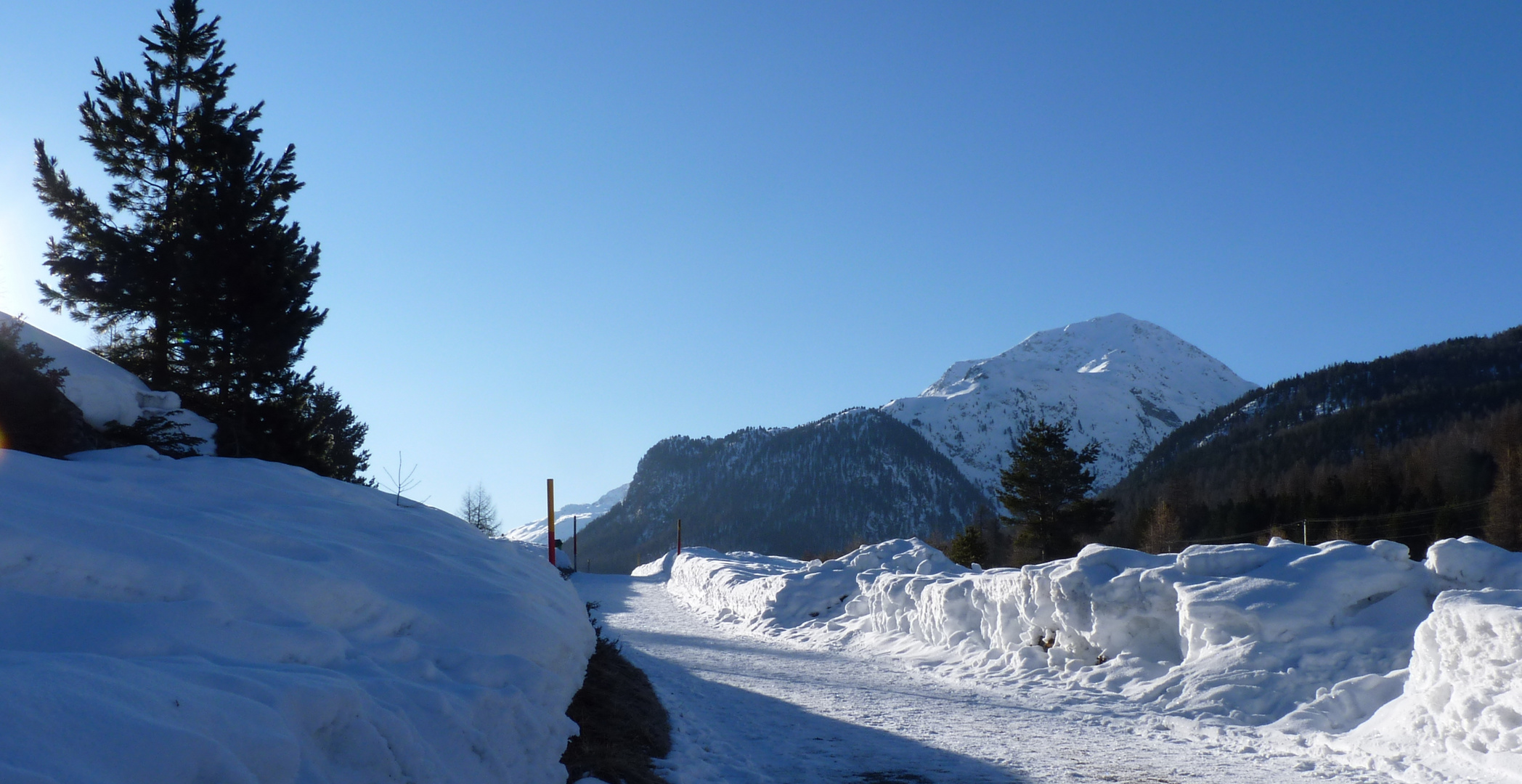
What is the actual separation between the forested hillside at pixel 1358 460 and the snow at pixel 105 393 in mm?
31012

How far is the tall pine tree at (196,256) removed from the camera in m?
14.9

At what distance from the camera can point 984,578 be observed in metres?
14.6

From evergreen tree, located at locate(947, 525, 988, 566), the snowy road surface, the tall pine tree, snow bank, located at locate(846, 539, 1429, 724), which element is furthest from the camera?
evergreen tree, located at locate(947, 525, 988, 566)

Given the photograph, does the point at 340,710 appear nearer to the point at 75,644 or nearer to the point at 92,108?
the point at 75,644

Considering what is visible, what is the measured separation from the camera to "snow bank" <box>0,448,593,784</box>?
2.97m

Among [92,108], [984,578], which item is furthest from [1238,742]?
[92,108]

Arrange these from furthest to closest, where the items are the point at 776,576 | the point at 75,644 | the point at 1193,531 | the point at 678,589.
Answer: the point at 1193,531 < the point at 678,589 < the point at 776,576 < the point at 75,644

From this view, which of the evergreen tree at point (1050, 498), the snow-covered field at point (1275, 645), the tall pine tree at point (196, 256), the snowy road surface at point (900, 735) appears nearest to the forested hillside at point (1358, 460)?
the evergreen tree at point (1050, 498)

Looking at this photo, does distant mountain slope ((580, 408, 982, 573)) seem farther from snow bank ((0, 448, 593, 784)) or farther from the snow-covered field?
snow bank ((0, 448, 593, 784))

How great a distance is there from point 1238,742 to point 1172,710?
1366mm

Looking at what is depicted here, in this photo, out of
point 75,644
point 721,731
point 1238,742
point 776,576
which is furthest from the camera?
point 776,576

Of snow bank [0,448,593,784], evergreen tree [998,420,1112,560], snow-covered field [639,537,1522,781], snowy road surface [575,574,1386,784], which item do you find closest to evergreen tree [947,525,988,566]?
evergreen tree [998,420,1112,560]

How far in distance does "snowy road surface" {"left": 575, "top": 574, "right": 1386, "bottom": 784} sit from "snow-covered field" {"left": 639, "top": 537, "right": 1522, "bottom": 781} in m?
0.44

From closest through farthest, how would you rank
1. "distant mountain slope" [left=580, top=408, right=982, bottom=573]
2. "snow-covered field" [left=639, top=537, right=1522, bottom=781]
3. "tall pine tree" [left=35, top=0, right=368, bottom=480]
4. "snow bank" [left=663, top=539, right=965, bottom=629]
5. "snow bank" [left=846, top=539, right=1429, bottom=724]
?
"snow-covered field" [left=639, top=537, right=1522, bottom=781] < "snow bank" [left=846, top=539, right=1429, bottom=724] < "tall pine tree" [left=35, top=0, right=368, bottom=480] < "snow bank" [left=663, top=539, right=965, bottom=629] < "distant mountain slope" [left=580, top=408, right=982, bottom=573]
